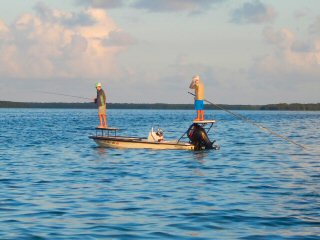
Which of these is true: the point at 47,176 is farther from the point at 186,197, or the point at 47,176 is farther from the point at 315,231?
the point at 315,231

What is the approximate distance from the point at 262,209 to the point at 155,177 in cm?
729

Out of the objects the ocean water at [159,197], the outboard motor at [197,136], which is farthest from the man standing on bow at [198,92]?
the ocean water at [159,197]

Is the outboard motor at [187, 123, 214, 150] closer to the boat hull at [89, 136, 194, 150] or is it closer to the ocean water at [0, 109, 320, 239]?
the boat hull at [89, 136, 194, 150]

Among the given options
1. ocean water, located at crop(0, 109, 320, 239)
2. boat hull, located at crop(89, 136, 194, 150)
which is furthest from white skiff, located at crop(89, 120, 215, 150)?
ocean water, located at crop(0, 109, 320, 239)

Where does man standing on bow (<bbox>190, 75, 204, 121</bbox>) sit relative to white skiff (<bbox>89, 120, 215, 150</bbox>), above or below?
above

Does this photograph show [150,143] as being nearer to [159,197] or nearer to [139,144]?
[139,144]

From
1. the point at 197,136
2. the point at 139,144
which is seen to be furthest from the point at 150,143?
the point at 197,136

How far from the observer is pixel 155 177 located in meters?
23.5

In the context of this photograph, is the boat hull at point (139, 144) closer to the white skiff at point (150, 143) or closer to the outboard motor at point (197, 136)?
the white skiff at point (150, 143)

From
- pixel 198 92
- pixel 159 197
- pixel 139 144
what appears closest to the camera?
pixel 159 197

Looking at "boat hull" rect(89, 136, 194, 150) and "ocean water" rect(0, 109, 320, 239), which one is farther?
"boat hull" rect(89, 136, 194, 150)

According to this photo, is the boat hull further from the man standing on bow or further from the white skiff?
the man standing on bow

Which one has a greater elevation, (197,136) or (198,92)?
(198,92)

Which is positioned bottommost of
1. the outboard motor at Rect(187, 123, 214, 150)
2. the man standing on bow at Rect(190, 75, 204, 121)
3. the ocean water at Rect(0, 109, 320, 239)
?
the ocean water at Rect(0, 109, 320, 239)
